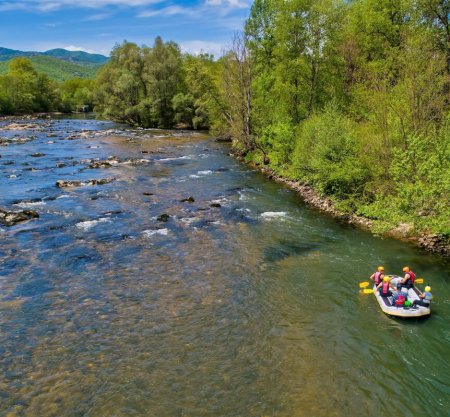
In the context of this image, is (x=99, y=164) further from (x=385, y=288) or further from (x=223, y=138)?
(x=385, y=288)

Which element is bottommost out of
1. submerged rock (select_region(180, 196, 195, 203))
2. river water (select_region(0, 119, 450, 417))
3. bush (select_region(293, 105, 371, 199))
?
river water (select_region(0, 119, 450, 417))

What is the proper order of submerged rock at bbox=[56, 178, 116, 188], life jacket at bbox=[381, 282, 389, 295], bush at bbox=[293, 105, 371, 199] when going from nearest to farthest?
life jacket at bbox=[381, 282, 389, 295], bush at bbox=[293, 105, 371, 199], submerged rock at bbox=[56, 178, 116, 188]

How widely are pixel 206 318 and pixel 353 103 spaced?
1234 inches

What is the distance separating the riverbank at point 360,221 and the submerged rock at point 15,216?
809 inches

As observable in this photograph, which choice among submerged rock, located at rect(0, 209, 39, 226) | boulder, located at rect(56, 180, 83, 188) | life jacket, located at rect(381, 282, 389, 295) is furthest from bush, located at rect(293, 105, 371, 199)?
submerged rock, located at rect(0, 209, 39, 226)

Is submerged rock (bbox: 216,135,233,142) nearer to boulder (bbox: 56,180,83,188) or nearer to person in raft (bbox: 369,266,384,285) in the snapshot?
boulder (bbox: 56,180,83,188)

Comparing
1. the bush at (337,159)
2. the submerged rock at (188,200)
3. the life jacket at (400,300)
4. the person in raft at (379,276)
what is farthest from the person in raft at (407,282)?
the submerged rock at (188,200)

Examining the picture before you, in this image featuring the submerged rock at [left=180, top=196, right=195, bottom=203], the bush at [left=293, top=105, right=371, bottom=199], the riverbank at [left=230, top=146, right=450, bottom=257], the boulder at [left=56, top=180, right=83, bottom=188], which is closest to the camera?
the riverbank at [left=230, top=146, right=450, bottom=257]

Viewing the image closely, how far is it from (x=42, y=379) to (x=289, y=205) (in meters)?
22.3

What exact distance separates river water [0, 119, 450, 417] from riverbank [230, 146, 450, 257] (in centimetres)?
83

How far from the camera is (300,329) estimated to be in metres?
15.9

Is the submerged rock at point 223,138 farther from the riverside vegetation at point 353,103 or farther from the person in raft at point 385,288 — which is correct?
the person in raft at point 385,288

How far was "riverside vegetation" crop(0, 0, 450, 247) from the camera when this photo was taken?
23.6 meters

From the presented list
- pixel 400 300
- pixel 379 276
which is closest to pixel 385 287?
pixel 379 276
